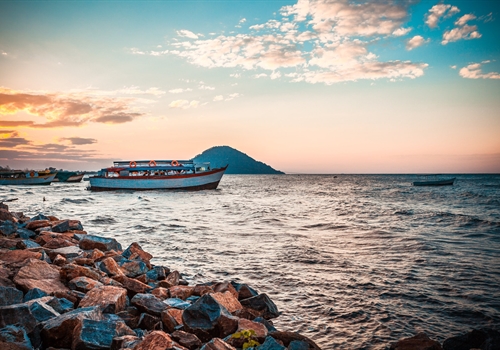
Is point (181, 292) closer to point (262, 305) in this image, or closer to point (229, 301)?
point (229, 301)

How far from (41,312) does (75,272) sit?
6.81ft

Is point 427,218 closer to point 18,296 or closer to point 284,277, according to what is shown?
point 284,277

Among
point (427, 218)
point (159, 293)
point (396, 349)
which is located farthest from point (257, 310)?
point (427, 218)

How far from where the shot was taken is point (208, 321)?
4.96 m

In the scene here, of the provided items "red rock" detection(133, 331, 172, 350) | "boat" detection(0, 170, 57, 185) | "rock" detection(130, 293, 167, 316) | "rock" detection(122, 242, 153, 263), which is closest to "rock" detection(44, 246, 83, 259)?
"rock" detection(122, 242, 153, 263)

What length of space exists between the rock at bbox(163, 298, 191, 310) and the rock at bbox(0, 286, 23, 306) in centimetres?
231

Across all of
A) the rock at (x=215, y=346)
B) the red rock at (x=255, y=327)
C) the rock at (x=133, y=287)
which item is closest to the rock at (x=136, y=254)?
the rock at (x=133, y=287)

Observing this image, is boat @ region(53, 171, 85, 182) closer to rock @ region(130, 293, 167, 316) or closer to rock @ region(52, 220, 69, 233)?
rock @ region(52, 220, 69, 233)

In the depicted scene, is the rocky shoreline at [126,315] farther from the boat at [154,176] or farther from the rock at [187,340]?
the boat at [154,176]

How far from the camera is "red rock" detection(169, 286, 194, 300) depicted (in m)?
6.63

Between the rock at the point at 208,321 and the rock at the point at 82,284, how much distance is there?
82.8 inches

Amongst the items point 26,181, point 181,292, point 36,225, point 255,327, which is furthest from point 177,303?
point 26,181

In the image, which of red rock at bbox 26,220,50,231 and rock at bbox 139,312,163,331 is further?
red rock at bbox 26,220,50,231

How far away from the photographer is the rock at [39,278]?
222 inches
